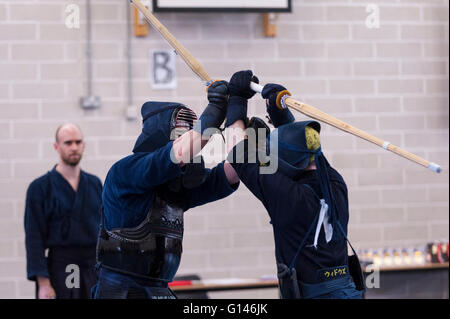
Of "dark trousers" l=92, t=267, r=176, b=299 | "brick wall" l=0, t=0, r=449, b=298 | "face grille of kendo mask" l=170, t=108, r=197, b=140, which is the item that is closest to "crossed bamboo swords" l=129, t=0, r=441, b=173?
"face grille of kendo mask" l=170, t=108, r=197, b=140

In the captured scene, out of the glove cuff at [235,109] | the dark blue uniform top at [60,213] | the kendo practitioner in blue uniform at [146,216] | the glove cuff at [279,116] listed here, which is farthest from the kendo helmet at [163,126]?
the dark blue uniform top at [60,213]

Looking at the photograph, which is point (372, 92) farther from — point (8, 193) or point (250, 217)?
point (8, 193)

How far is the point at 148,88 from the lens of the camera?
242 inches

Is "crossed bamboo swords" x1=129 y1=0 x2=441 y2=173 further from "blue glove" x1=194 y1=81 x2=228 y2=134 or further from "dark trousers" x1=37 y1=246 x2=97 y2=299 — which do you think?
"dark trousers" x1=37 y1=246 x2=97 y2=299

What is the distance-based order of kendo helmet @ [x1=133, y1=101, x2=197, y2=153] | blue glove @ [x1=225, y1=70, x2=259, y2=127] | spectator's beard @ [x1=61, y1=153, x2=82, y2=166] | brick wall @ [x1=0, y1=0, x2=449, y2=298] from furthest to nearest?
brick wall @ [x1=0, y1=0, x2=449, y2=298], spectator's beard @ [x1=61, y1=153, x2=82, y2=166], kendo helmet @ [x1=133, y1=101, x2=197, y2=153], blue glove @ [x1=225, y1=70, x2=259, y2=127]

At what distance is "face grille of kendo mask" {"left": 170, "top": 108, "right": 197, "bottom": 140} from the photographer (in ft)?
11.0

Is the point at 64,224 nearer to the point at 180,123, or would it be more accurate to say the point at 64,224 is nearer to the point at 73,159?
the point at 73,159

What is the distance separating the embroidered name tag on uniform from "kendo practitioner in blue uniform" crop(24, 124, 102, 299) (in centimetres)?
257

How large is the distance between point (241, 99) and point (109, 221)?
85 cm

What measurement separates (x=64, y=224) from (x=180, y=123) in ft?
7.79

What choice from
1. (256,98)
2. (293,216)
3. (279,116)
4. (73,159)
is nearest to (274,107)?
(279,116)
